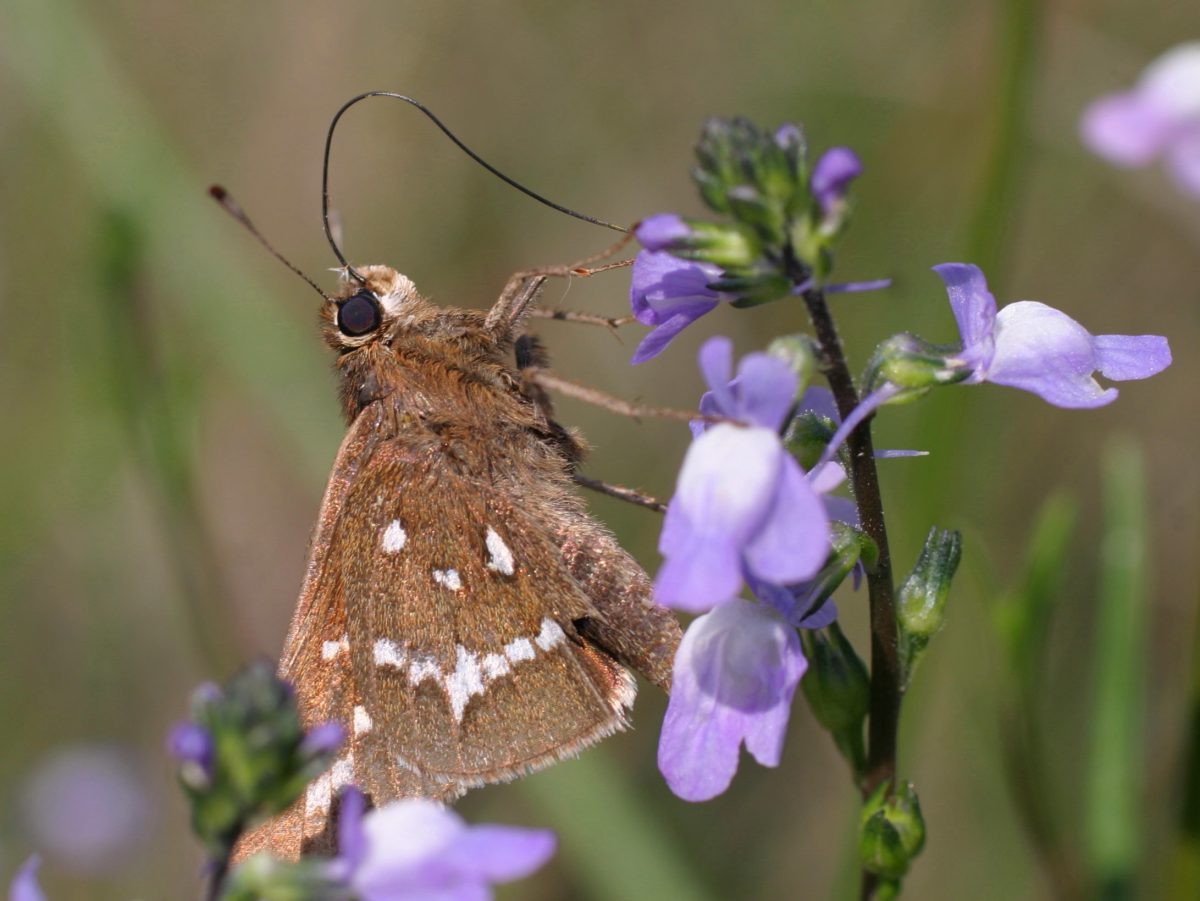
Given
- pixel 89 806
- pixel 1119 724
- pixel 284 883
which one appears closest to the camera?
pixel 284 883

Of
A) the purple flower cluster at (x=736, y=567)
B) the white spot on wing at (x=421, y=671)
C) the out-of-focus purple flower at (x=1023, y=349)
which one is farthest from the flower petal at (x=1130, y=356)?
the white spot on wing at (x=421, y=671)

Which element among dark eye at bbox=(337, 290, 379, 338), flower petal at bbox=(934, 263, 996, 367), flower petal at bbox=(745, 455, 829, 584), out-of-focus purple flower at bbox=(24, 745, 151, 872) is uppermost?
dark eye at bbox=(337, 290, 379, 338)

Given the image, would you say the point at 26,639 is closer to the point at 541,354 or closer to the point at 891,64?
the point at 541,354

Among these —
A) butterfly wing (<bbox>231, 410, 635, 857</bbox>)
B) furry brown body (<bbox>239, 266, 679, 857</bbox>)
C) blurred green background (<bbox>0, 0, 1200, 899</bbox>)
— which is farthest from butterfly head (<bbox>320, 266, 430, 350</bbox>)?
blurred green background (<bbox>0, 0, 1200, 899</bbox>)

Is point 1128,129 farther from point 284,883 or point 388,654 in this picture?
point 388,654

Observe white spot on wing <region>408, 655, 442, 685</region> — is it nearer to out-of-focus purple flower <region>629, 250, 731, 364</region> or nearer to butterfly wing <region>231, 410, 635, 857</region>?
butterfly wing <region>231, 410, 635, 857</region>

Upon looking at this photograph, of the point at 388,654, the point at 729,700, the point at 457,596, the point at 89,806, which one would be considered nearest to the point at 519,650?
the point at 457,596
